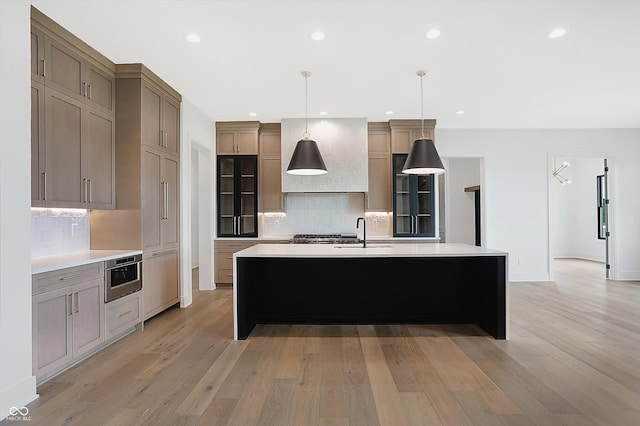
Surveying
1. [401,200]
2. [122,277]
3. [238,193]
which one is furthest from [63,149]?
[401,200]

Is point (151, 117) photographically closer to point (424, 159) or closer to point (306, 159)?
point (306, 159)

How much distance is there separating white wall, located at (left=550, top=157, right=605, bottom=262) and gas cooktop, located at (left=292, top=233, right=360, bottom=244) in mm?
6492

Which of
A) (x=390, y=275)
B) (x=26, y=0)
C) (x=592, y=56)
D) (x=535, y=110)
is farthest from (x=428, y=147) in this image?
(x=26, y=0)

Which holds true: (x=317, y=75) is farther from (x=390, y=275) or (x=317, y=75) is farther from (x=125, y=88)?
(x=390, y=275)

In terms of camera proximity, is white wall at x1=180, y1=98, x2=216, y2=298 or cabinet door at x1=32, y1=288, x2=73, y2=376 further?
white wall at x1=180, y1=98, x2=216, y2=298

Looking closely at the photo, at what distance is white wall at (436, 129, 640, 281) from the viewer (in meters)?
6.46

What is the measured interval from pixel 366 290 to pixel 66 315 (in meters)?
2.70

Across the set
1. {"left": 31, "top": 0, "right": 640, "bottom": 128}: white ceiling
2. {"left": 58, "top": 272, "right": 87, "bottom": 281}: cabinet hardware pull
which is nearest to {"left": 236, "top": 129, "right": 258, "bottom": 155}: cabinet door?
{"left": 31, "top": 0, "right": 640, "bottom": 128}: white ceiling

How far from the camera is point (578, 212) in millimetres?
9672

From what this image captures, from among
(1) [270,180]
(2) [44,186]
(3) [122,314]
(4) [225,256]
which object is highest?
(1) [270,180]

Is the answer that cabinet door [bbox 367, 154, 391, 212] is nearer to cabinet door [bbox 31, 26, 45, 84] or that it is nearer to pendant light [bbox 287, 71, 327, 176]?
pendant light [bbox 287, 71, 327, 176]

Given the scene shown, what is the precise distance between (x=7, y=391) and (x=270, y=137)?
4801 mm

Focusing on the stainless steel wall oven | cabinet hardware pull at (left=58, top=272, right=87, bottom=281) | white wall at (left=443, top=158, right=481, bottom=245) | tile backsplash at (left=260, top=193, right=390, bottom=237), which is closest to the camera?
cabinet hardware pull at (left=58, top=272, right=87, bottom=281)

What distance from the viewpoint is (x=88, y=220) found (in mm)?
3770
